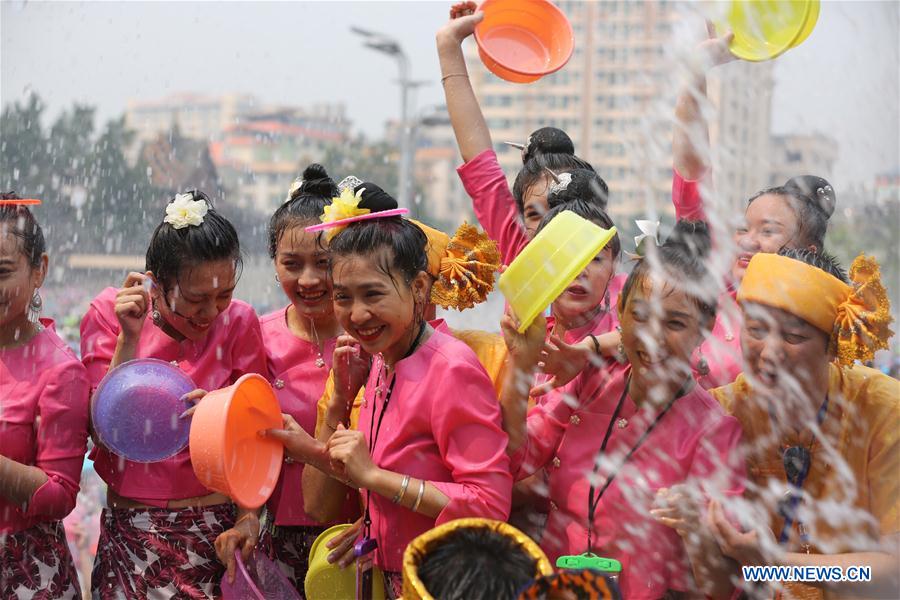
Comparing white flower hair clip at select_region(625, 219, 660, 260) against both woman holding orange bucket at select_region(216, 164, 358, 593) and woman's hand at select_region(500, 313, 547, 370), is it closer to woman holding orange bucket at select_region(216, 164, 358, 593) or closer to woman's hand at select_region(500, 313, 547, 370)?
woman's hand at select_region(500, 313, 547, 370)

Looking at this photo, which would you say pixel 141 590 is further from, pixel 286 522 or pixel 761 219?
pixel 761 219

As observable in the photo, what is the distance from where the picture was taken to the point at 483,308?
398 inches

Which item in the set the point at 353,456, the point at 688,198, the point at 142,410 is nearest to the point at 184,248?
the point at 142,410

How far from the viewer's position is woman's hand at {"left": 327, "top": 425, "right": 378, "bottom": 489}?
2918mm

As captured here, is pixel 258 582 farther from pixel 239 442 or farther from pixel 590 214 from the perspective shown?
pixel 590 214

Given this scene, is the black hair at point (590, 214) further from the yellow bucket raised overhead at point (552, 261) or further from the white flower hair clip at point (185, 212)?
the white flower hair clip at point (185, 212)

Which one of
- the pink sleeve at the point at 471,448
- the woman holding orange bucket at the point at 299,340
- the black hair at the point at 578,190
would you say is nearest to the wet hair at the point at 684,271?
the pink sleeve at the point at 471,448

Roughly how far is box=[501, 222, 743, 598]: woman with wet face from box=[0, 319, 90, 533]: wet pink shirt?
59.0 inches

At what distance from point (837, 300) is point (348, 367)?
149 cm

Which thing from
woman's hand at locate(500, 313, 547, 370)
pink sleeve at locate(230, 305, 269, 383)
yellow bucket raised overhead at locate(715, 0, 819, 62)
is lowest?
pink sleeve at locate(230, 305, 269, 383)

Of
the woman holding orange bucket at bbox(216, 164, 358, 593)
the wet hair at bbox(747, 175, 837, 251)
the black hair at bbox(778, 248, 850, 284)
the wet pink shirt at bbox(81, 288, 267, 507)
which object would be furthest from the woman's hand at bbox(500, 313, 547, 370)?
the wet hair at bbox(747, 175, 837, 251)

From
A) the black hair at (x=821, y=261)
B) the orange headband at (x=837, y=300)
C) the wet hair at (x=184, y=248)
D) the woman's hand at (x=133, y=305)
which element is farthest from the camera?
the wet hair at (x=184, y=248)

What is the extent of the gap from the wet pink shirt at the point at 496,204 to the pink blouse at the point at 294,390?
0.75 metres

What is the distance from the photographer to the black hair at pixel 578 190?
375 centimetres
